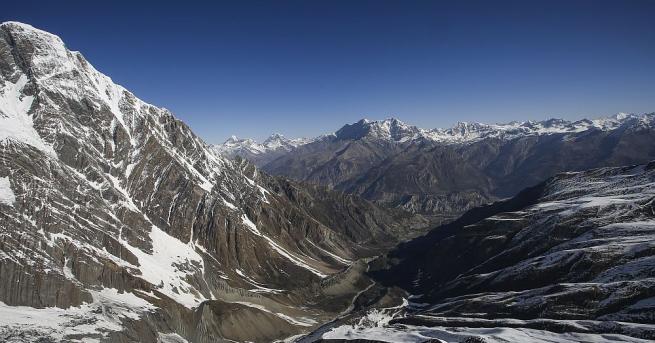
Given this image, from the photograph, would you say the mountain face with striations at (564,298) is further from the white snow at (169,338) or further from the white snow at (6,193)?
the white snow at (6,193)

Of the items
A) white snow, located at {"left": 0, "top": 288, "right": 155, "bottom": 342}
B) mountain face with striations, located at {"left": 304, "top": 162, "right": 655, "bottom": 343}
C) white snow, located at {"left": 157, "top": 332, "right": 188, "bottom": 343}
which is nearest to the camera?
mountain face with striations, located at {"left": 304, "top": 162, "right": 655, "bottom": 343}

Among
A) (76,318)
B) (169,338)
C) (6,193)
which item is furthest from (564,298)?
(6,193)

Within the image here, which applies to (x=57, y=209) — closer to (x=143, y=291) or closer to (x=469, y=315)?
(x=143, y=291)

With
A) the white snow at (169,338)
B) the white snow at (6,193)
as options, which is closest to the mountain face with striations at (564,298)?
the white snow at (169,338)

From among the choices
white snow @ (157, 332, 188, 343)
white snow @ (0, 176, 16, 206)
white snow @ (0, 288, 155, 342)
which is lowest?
white snow @ (157, 332, 188, 343)

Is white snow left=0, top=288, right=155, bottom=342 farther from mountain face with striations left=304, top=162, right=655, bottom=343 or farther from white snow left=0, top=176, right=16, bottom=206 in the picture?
mountain face with striations left=304, top=162, right=655, bottom=343

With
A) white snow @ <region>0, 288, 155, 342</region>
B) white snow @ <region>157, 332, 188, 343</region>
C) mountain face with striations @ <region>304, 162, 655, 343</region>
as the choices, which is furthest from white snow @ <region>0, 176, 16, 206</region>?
mountain face with striations @ <region>304, 162, 655, 343</region>

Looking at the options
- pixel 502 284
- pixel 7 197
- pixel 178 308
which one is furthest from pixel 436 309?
pixel 7 197

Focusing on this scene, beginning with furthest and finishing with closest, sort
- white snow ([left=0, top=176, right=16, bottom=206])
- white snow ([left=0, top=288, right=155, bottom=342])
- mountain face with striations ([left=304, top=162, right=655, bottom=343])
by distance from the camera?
white snow ([left=0, top=176, right=16, bottom=206]) → white snow ([left=0, top=288, right=155, bottom=342]) → mountain face with striations ([left=304, top=162, right=655, bottom=343])

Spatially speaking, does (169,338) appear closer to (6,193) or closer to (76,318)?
(76,318)
